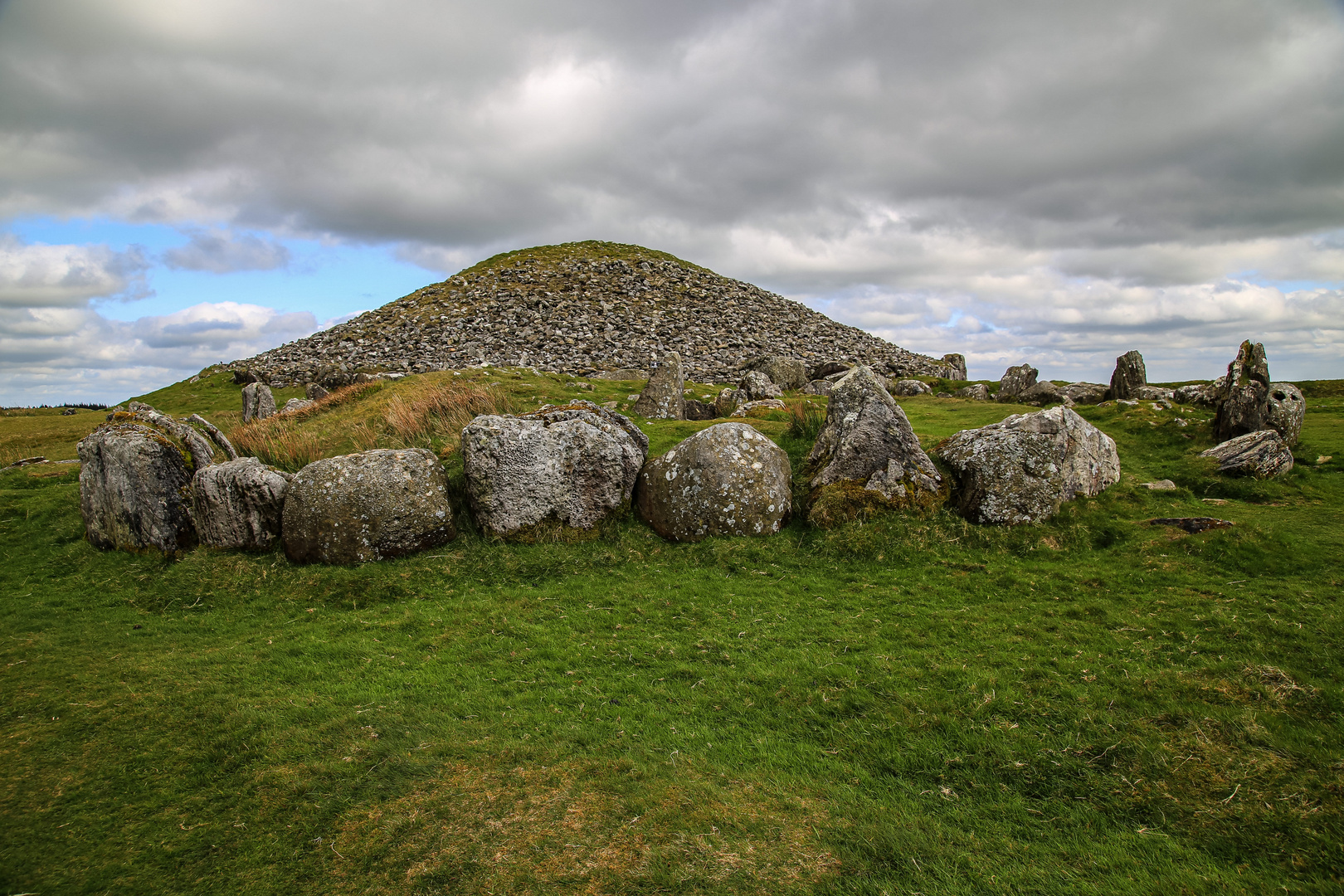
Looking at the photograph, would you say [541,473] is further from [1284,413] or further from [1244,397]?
[1284,413]

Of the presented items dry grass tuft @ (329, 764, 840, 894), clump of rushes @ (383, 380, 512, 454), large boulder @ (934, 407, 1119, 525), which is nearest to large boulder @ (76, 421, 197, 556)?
clump of rushes @ (383, 380, 512, 454)

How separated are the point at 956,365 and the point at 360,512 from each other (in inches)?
1681

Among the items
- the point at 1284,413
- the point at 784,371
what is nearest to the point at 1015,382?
the point at 784,371

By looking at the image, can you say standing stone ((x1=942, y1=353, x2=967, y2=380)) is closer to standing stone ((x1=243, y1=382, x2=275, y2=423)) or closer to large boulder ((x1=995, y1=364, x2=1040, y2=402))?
large boulder ((x1=995, y1=364, x2=1040, y2=402))

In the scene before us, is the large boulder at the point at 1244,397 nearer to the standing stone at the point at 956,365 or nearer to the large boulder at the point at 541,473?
the large boulder at the point at 541,473

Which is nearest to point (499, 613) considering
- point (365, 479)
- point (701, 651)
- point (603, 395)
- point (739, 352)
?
point (701, 651)

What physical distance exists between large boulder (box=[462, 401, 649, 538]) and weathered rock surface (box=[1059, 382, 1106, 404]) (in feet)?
78.7

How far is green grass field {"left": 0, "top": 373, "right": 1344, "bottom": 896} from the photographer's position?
470 centimetres

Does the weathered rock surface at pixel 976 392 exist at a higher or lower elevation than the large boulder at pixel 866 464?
higher

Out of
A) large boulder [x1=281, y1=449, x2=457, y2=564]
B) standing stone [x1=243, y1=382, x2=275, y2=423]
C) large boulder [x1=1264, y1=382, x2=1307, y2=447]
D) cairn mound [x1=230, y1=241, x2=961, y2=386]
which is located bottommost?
large boulder [x1=281, y1=449, x2=457, y2=564]

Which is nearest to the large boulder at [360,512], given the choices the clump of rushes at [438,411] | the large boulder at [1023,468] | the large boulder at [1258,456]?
the clump of rushes at [438,411]

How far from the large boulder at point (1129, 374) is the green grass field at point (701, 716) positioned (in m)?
16.4

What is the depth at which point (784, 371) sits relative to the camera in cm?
3366

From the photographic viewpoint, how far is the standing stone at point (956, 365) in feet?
143
